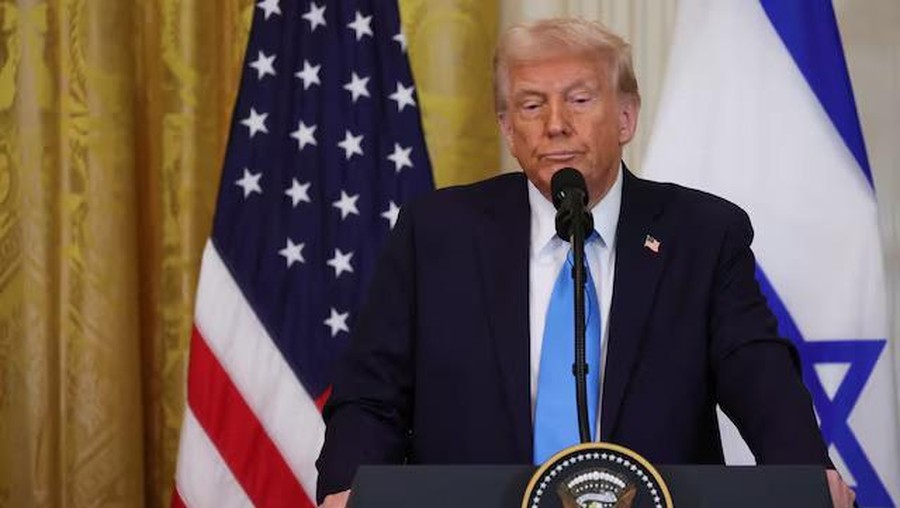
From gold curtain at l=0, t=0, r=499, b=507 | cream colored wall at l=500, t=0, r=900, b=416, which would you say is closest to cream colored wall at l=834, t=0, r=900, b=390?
cream colored wall at l=500, t=0, r=900, b=416

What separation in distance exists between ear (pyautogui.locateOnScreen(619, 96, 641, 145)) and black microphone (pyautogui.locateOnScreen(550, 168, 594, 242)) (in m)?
0.40

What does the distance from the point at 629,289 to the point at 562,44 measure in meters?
0.43

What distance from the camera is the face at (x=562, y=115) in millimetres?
2375

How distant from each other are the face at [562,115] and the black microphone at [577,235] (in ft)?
0.92

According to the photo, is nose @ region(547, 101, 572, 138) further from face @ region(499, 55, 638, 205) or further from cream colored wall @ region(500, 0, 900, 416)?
cream colored wall @ region(500, 0, 900, 416)

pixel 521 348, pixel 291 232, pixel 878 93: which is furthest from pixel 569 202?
pixel 878 93

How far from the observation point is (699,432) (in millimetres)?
2332

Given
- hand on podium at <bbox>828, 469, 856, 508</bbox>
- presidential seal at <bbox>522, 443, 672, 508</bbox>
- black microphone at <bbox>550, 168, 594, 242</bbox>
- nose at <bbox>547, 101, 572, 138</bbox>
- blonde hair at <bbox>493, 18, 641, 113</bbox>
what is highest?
blonde hair at <bbox>493, 18, 641, 113</bbox>

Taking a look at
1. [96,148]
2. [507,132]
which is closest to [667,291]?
[507,132]

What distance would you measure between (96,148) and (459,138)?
1069 mm

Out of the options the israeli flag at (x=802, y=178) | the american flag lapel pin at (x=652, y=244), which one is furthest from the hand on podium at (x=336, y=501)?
the israeli flag at (x=802, y=178)

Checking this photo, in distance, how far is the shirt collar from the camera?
244 cm

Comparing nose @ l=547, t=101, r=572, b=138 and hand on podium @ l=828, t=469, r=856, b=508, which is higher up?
nose @ l=547, t=101, r=572, b=138

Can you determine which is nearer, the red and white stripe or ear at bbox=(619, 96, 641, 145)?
ear at bbox=(619, 96, 641, 145)
